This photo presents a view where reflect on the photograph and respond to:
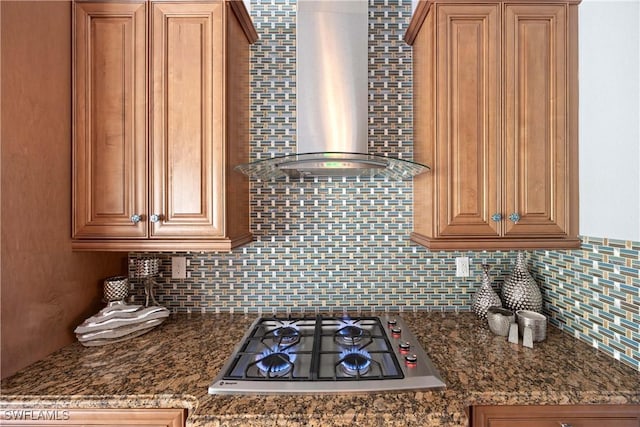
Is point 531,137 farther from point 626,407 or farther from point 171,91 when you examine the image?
point 171,91

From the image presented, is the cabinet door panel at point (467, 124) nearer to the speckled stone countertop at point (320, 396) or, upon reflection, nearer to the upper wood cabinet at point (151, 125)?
the speckled stone countertop at point (320, 396)

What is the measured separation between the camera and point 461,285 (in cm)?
166

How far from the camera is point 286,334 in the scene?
4.60ft

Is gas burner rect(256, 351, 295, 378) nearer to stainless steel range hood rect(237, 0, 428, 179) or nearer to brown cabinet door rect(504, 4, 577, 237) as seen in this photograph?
stainless steel range hood rect(237, 0, 428, 179)

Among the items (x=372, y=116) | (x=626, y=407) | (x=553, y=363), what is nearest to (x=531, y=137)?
(x=372, y=116)

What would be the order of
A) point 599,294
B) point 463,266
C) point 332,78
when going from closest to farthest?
point 599,294, point 332,78, point 463,266

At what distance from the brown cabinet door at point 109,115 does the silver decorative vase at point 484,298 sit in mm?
1633

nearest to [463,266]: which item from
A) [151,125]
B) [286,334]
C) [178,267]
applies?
[286,334]

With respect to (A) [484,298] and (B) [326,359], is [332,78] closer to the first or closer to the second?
(B) [326,359]

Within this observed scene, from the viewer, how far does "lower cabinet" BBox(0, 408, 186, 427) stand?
994 millimetres

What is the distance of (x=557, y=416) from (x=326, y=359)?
798 mm

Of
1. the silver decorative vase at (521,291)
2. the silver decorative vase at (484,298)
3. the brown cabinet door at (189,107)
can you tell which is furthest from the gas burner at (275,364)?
the silver decorative vase at (521,291)

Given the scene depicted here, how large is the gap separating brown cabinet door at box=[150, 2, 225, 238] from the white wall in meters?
1.54

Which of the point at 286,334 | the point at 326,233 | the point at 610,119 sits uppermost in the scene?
the point at 610,119
